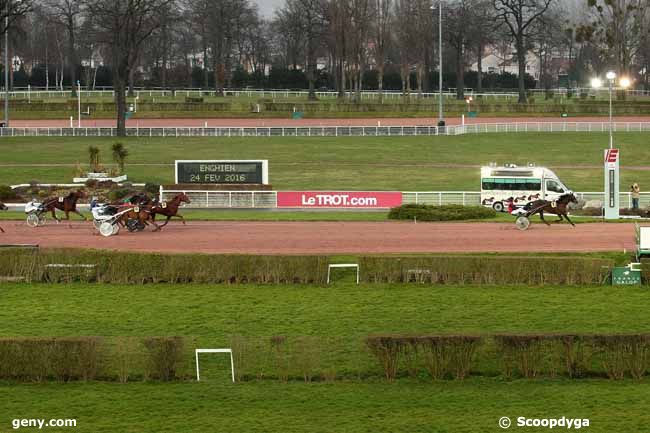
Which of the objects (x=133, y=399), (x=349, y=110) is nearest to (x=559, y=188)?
(x=133, y=399)

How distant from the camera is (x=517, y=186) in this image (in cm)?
3959

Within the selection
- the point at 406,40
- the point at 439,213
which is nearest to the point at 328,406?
the point at 439,213

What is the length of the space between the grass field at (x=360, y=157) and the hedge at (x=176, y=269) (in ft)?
77.0

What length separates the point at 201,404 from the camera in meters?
16.2

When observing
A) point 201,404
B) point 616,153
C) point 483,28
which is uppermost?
point 483,28

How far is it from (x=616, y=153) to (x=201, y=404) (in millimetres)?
20699

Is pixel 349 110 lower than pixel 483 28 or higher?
lower

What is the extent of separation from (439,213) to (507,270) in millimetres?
10368

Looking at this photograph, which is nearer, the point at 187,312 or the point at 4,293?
the point at 187,312

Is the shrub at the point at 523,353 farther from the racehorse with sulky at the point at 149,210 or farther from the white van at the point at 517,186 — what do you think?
the white van at the point at 517,186

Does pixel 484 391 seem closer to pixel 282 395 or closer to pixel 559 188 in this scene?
pixel 282 395

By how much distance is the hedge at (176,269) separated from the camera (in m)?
24.4

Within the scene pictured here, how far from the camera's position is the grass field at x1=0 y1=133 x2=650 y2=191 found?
5116 cm

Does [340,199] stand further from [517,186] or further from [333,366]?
[333,366]
